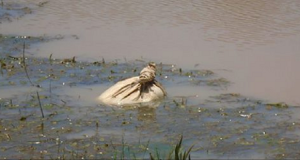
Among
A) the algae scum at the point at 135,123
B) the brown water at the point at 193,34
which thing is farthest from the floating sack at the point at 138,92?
the brown water at the point at 193,34

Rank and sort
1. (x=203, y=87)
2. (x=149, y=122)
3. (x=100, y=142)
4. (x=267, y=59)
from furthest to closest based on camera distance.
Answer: (x=267, y=59)
(x=203, y=87)
(x=149, y=122)
(x=100, y=142)

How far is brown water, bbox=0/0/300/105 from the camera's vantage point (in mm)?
8953

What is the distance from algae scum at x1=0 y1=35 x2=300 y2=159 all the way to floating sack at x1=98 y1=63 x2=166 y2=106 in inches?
6.0

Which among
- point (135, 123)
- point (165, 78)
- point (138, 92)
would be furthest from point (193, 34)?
point (135, 123)

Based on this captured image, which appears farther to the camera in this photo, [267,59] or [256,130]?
[267,59]

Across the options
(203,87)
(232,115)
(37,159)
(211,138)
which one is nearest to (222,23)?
(203,87)

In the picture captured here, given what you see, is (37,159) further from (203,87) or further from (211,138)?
(203,87)

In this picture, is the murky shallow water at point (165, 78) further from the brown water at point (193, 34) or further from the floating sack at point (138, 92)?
the floating sack at point (138, 92)

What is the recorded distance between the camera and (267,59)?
949cm

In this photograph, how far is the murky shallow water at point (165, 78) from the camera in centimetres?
646

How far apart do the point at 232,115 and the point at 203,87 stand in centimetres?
114

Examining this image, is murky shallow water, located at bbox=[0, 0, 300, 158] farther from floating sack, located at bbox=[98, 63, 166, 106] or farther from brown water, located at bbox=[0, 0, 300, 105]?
floating sack, located at bbox=[98, 63, 166, 106]

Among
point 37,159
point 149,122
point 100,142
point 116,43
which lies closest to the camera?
point 37,159

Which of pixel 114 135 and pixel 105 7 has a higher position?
pixel 114 135
